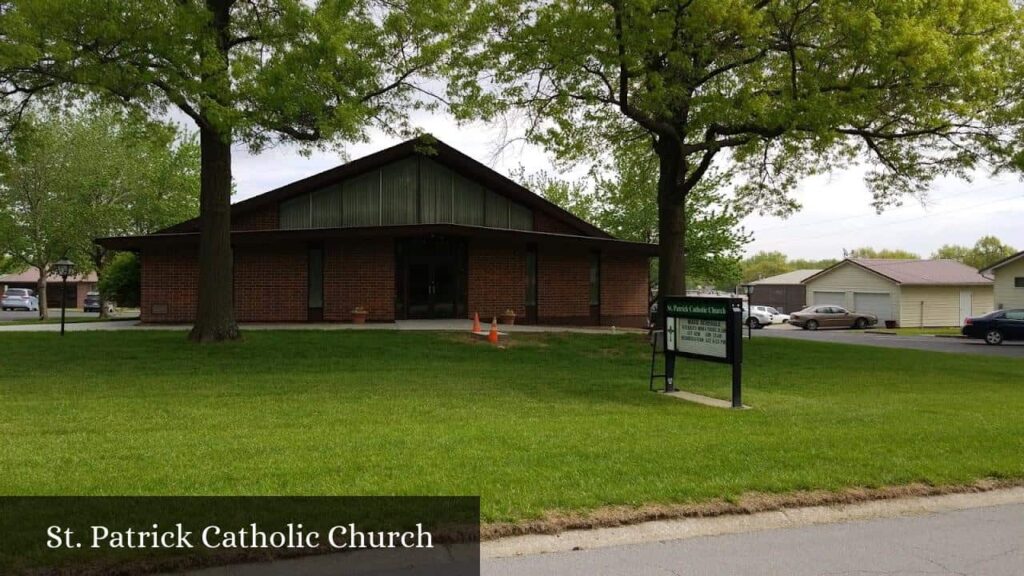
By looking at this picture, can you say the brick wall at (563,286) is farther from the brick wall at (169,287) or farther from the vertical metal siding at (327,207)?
the brick wall at (169,287)

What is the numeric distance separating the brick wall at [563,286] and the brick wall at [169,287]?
37.5 ft

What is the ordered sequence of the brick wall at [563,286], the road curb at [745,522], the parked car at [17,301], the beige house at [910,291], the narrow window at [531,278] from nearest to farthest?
the road curb at [745,522] → the narrow window at [531,278] → the brick wall at [563,286] → the beige house at [910,291] → the parked car at [17,301]

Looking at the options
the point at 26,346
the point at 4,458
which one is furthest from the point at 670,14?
the point at 26,346

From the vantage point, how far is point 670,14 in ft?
48.9

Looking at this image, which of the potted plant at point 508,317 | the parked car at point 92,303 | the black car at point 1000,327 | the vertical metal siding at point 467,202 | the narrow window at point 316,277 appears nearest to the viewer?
the narrow window at point 316,277

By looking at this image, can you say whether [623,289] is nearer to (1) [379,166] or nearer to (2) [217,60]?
(1) [379,166]

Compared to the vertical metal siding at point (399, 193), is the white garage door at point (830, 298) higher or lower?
lower

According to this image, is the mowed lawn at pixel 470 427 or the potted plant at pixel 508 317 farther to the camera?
the potted plant at pixel 508 317

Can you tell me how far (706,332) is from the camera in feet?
35.0

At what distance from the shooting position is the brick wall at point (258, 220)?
76.1 ft

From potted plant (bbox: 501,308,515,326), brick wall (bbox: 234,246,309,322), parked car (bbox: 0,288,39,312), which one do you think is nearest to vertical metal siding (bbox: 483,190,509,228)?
potted plant (bbox: 501,308,515,326)

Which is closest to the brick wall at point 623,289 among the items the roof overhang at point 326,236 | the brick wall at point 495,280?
the brick wall at point 495,280

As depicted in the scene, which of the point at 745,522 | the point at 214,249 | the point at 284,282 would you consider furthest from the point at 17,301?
the point at 745,522

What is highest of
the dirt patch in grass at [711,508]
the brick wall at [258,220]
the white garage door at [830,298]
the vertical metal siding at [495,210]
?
the vertical metal siding at [495,210]
